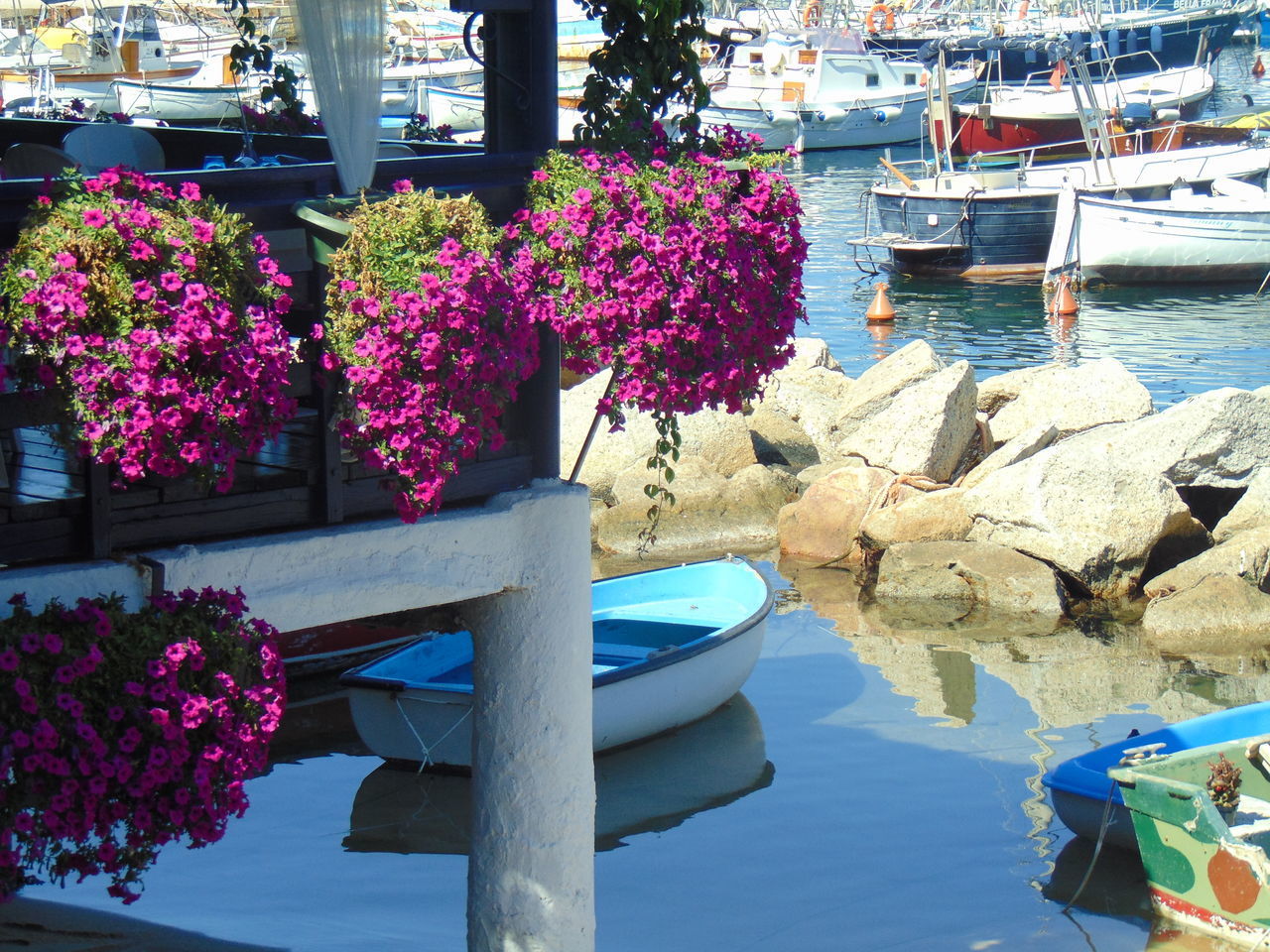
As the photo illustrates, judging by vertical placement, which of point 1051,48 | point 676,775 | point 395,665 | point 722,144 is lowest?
point 676,775

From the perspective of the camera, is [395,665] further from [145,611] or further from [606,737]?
[145,611]

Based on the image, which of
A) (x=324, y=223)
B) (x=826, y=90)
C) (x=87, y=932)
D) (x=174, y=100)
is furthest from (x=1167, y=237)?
(x=324, y=223)

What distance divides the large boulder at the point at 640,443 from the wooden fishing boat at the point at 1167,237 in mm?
15671

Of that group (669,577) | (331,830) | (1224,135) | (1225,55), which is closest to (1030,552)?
(669,577)

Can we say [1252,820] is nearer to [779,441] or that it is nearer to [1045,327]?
[779,441]

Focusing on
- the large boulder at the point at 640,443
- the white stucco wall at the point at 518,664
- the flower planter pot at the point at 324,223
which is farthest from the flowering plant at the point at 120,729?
the large boulder at the point at 640,443

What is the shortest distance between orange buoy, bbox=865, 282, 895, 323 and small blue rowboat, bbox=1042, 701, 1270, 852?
19250 mm

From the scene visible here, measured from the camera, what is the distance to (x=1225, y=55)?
82812mm

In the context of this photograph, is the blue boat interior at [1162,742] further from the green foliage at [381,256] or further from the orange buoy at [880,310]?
the orange buoy at [880,310]

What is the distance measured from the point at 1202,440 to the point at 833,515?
363cm

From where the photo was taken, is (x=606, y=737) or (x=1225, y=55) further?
(x=1225, y=55)

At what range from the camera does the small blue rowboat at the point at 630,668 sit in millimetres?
10359

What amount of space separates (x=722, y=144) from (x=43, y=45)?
45.7m

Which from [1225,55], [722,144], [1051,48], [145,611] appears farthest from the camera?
[1225,55]
